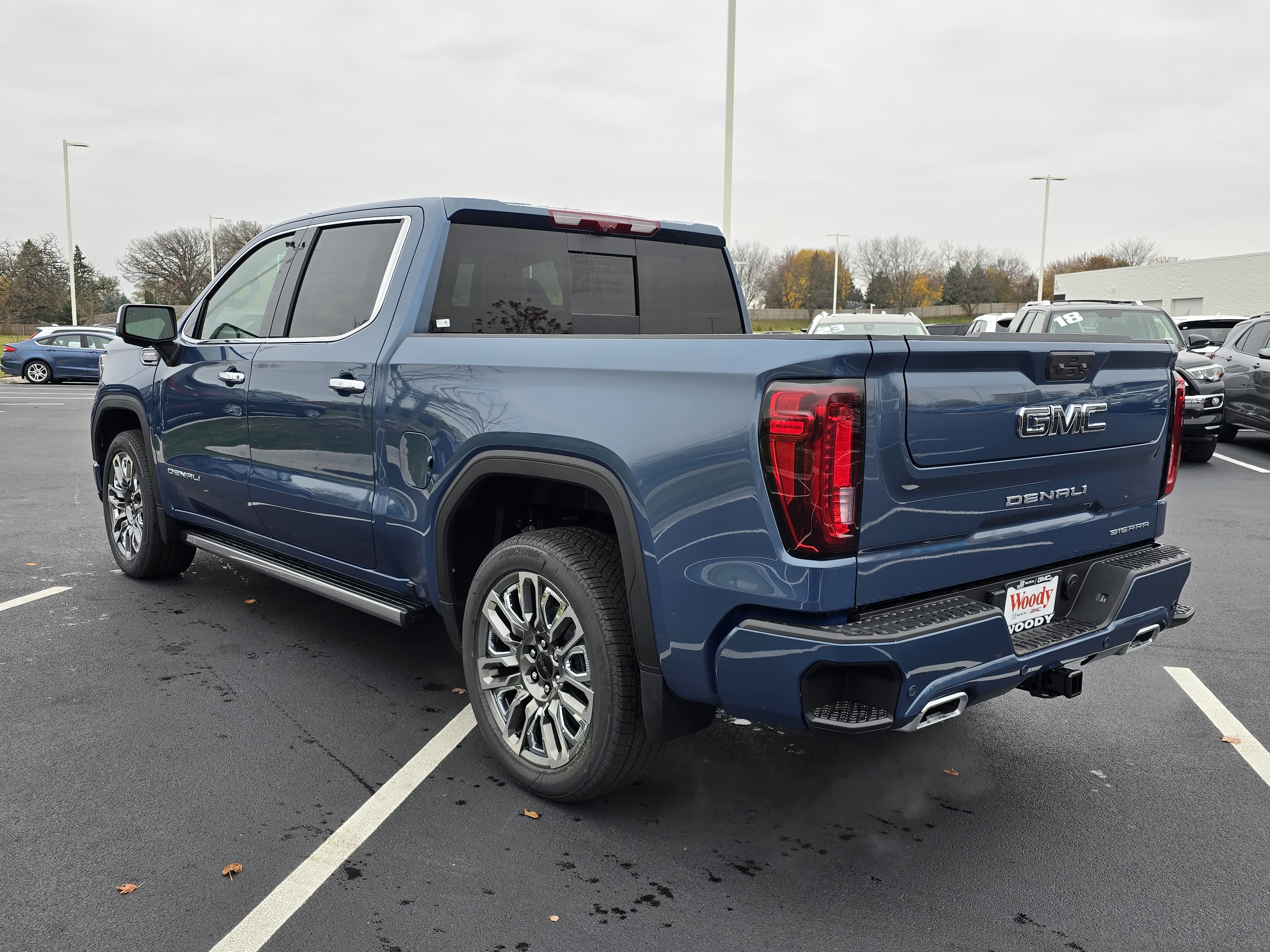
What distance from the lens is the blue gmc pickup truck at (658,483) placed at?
260cm

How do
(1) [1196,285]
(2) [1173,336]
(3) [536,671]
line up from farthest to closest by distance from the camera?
1. (1) [1196,285]
2. (2) [1173,336]
3. (3) [536,671]

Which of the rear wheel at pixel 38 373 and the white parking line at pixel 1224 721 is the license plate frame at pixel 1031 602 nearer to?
the white parking line at pixel 1224 721

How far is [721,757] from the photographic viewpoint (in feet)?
12.4

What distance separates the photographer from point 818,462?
2547 mm

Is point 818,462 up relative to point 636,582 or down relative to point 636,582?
up

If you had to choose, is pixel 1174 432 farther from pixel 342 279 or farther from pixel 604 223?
pixel 342 279

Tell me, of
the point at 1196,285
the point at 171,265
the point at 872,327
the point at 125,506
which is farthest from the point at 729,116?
the point at 171,265

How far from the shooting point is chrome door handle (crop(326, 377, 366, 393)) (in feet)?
13.0

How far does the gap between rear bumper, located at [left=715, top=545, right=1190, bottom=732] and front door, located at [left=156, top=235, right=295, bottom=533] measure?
3016 millimetres

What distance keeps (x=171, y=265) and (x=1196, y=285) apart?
68478 mm

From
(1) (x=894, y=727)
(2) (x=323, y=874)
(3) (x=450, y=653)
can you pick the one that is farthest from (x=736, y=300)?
(2) (x=323, y=874)

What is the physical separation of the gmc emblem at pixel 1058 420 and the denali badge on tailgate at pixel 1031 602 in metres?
0.45

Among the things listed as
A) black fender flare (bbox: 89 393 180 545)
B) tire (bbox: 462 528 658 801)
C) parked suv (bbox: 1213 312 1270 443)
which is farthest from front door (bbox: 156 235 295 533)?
parked suv (bbox: 1213 312 1270 443)

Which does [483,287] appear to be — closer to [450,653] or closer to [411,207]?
[411,207]
